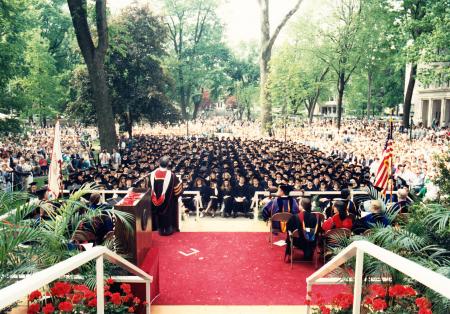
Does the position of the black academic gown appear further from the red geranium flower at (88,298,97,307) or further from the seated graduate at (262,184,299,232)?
the red geranium flower at (88,298,97,307)

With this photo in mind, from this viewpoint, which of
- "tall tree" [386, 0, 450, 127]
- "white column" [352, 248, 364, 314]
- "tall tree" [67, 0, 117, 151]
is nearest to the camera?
"white column" [352, 248, 364, 314]

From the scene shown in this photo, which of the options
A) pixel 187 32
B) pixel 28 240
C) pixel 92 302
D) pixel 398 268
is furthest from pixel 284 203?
pixel 187 32

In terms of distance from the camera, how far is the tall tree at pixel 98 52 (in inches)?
744

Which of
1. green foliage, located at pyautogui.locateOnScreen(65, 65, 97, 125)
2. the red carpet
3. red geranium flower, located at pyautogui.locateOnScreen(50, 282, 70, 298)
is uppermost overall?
green foliage, located at pyautogui.locateOnScreen(65, 65, 97, 125)

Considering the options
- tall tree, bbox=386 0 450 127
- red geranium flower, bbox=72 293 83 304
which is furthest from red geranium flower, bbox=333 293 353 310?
tall tree, bbox=386 0 450 127

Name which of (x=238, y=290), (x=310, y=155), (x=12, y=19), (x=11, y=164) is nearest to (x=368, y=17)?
(x=310, y=155)

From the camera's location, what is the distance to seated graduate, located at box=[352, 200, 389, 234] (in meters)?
7.73

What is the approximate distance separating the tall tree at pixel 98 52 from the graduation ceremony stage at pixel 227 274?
41.1 feet

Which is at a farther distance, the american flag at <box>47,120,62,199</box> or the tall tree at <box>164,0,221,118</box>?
the tall tree at <box>164,0,221,118</box>

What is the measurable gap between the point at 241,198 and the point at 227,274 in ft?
18.7

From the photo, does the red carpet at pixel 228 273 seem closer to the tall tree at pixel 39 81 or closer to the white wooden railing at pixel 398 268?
the white wooden railing at pixel 398 268

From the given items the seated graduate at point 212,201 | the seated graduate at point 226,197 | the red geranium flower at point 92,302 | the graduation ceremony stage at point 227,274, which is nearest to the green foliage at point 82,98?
the seated graduate at point 212,201

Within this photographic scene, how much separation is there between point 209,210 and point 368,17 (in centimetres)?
2750

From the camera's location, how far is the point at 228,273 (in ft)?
24.4
